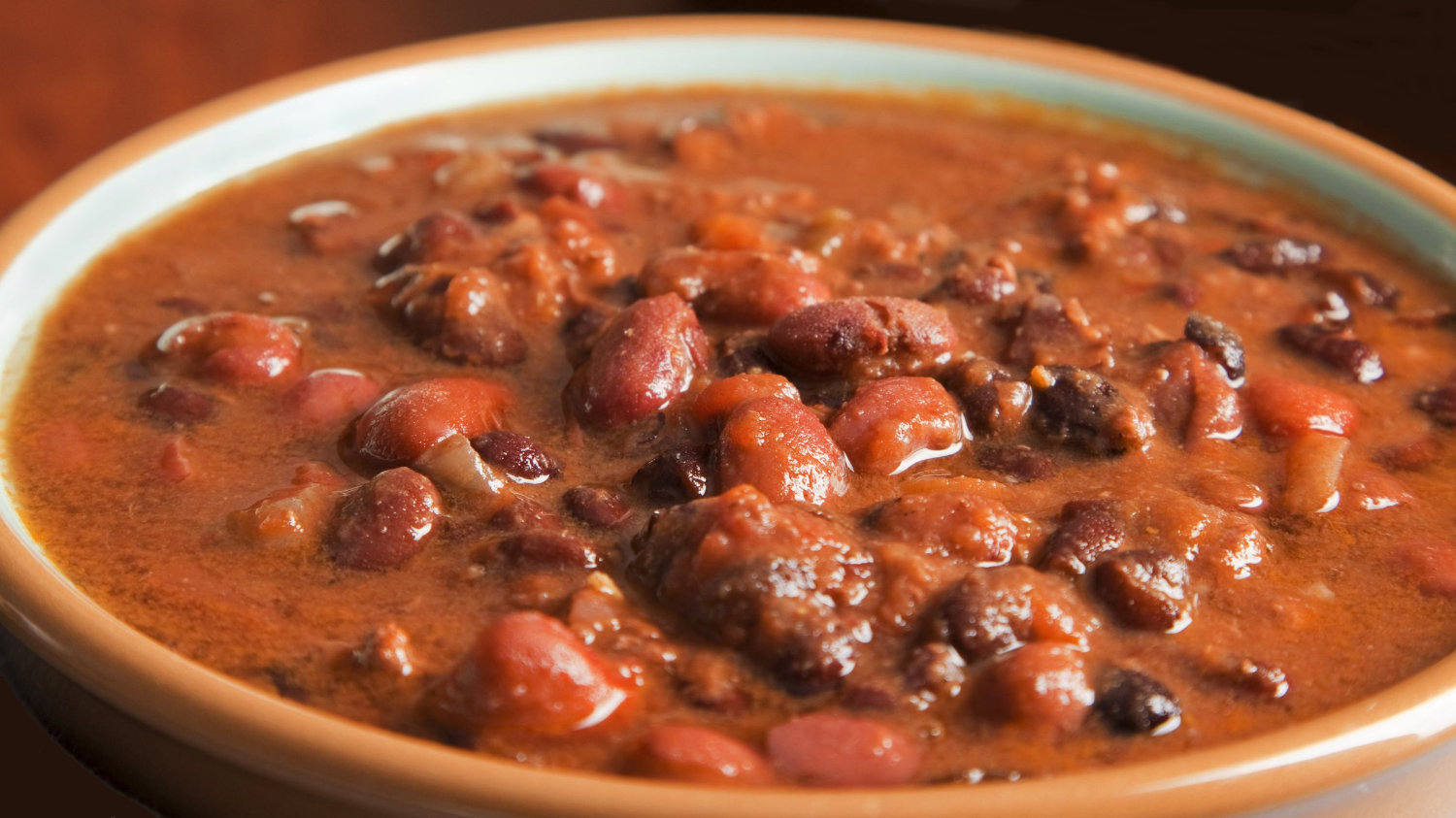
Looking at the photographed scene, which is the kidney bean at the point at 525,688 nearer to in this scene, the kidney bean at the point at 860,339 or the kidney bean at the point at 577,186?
the kidney bean at the point at 860,339

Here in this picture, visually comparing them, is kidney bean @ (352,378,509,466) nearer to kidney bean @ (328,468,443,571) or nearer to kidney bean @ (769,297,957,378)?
kidney bean @ (328,468,443,571)

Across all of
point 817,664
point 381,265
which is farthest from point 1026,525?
point 381,265

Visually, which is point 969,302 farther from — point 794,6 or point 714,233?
point 794,6

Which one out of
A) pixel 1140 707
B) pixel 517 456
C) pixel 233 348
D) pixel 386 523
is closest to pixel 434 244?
pixel 233 348

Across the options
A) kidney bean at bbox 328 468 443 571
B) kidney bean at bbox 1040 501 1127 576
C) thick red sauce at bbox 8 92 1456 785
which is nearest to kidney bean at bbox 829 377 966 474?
thick red sauce at bbox 8 92 1456 785

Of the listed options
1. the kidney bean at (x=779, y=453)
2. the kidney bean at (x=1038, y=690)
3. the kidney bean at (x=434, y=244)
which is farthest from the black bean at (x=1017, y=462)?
the kidney bean at (x=434, y=244)

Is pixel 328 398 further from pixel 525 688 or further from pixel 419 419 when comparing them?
pixel 525 688

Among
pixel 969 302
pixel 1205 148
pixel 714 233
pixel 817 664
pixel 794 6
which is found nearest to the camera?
pixel 817 664
